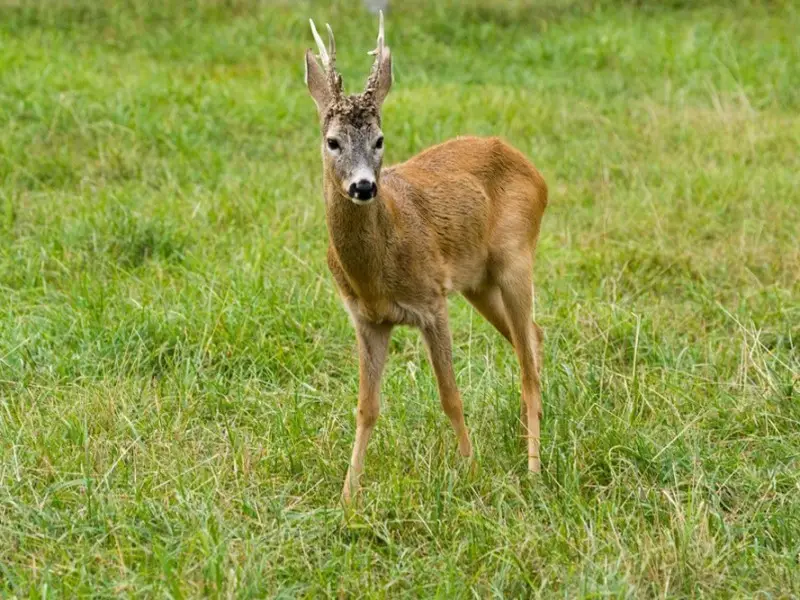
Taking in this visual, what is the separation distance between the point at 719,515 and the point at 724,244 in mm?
3412

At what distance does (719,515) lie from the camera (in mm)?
3943

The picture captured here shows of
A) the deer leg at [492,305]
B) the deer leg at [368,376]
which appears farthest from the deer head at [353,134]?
the deer leg at [492,305]

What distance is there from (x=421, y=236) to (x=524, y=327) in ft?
2.18

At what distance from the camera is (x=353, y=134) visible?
4008mm

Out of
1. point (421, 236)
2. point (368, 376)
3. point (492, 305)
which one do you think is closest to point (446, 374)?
point (368, 376)

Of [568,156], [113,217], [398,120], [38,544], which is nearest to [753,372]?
[38,544]

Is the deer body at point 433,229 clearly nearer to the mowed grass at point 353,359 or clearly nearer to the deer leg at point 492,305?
the deer leg at point 492,305

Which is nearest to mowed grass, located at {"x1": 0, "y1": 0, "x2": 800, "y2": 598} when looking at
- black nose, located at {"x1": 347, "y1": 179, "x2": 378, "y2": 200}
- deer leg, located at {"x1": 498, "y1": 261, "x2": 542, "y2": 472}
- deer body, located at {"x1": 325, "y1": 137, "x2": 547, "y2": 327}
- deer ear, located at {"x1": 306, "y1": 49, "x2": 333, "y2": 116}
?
deer leg, located at {"x1": 498, "y1": 261, "x2": 542, "y2": 472}

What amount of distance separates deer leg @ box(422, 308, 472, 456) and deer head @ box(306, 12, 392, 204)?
2.22ft

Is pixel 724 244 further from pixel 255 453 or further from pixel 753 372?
pixel 255 453

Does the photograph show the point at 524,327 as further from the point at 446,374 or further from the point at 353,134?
the point at 353,134

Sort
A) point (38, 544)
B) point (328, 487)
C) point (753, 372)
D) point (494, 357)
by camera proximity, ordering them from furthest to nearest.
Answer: point (494, 357), point (753, 372), point (328, 487), point (38, 544)

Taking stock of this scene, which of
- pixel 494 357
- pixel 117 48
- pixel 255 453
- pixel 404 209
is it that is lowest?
pixel 117 48

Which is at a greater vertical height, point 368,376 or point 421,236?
point 421,236
